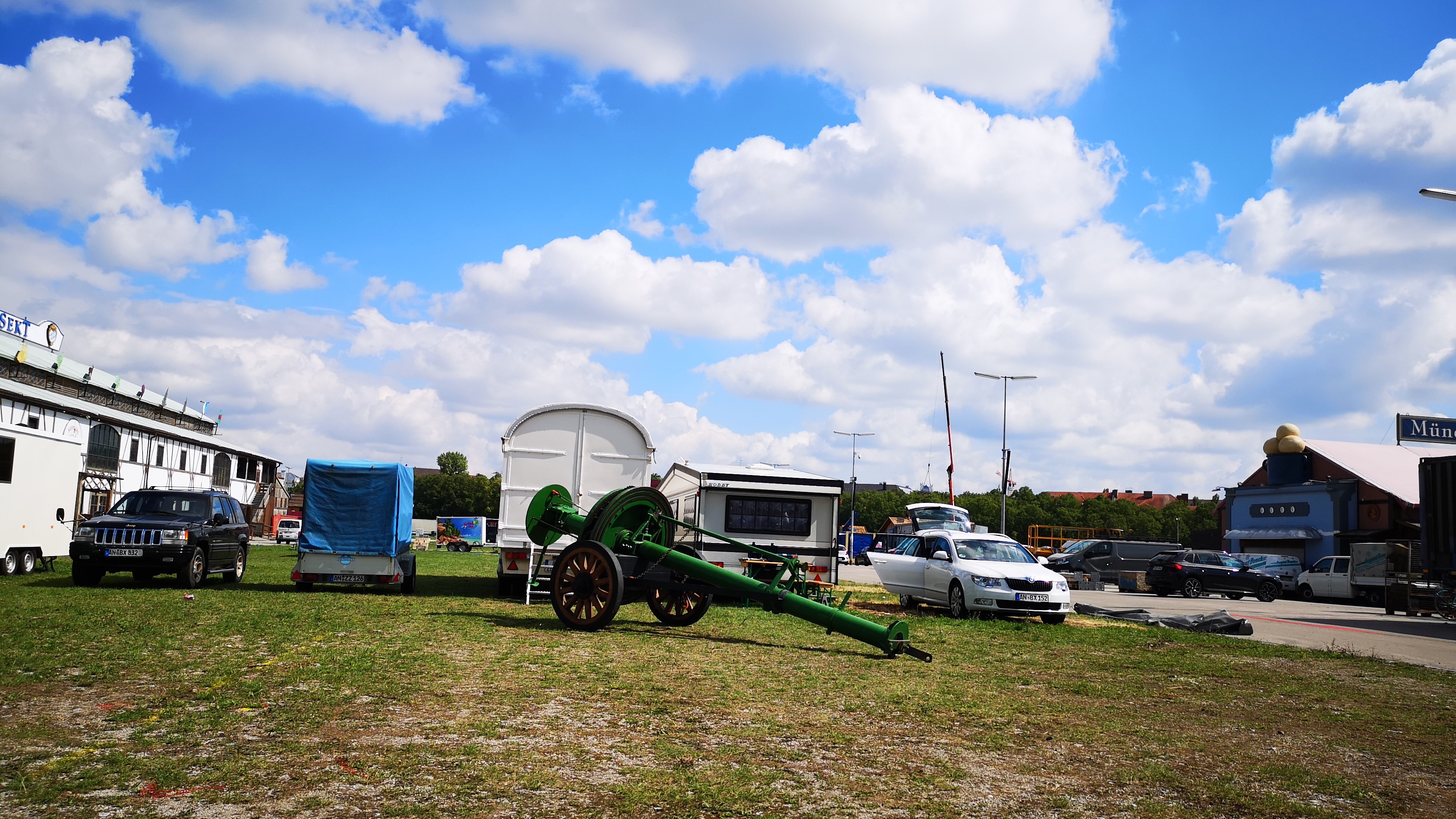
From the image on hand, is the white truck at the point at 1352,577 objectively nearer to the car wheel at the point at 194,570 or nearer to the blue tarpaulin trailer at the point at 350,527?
the blue tarpaulin trailer at the point at 350,527

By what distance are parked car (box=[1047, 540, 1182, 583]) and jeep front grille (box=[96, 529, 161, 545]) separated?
96.5 feet

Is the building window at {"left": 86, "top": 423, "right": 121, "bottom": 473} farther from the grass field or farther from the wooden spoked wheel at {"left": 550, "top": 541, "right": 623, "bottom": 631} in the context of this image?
the wooden spoked wheel at {"left": 550, "top": 541, "right": 623, "bottom": 631}

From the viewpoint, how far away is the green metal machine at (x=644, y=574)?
463 inches

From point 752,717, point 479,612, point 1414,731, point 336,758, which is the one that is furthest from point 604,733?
point 479,612

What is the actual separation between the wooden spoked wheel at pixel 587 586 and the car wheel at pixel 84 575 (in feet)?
30.5

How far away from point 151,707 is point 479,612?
7775mm

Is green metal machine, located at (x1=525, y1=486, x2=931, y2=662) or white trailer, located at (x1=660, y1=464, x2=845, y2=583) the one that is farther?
white trailer, located at (x1=660, y1=464, x2=845, y2=583)

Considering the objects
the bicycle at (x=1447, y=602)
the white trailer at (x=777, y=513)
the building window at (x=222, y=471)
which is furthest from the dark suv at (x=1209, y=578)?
the building window at (x=222, y=471)

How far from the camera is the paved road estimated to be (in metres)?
14.6

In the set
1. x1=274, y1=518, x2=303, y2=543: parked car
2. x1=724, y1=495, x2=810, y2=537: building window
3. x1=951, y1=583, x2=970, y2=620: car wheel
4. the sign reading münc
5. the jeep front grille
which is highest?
the sign reading münc

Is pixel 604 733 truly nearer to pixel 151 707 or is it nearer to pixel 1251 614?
pixel 151 707

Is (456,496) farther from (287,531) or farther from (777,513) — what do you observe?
(777,513)

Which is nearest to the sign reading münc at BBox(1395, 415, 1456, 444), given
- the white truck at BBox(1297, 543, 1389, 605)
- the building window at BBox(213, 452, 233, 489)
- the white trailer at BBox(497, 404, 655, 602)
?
the white truck at BBox(1297, 543, 1389, 605)

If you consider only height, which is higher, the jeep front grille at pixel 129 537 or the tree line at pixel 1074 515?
the tree line at pixel 1074 515
